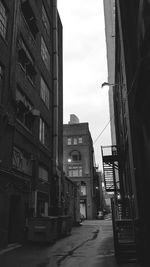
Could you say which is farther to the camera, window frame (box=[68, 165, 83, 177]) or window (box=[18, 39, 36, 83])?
window frame (box=[68, 165, 83, 177])

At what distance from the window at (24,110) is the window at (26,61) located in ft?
7.71

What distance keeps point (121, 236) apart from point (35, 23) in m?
18.9

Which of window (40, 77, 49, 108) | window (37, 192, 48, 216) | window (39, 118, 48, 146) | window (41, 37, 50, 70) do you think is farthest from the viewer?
window (41, 37, 50, 70)

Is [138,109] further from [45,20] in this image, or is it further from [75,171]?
[75,171]

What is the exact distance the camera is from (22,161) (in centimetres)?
1789

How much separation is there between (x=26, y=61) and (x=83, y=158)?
4476cm

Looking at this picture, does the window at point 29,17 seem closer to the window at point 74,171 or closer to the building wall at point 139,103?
the building wall at point 139,103

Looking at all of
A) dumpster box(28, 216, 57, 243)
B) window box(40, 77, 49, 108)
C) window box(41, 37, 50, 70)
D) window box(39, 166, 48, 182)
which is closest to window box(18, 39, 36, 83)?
window box(40, 77, 49, 108)

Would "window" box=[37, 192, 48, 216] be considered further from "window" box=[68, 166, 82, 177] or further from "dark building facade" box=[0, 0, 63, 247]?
"window" box=[68, 166, 82, 177]

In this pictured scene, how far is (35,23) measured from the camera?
74.7 ft

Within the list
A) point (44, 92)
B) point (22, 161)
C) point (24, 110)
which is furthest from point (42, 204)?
point (44, 92)

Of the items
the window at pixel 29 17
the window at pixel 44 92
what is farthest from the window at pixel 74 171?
the window at pixel 29 17

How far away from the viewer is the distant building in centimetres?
5853

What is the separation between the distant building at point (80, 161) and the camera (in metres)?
58.5
